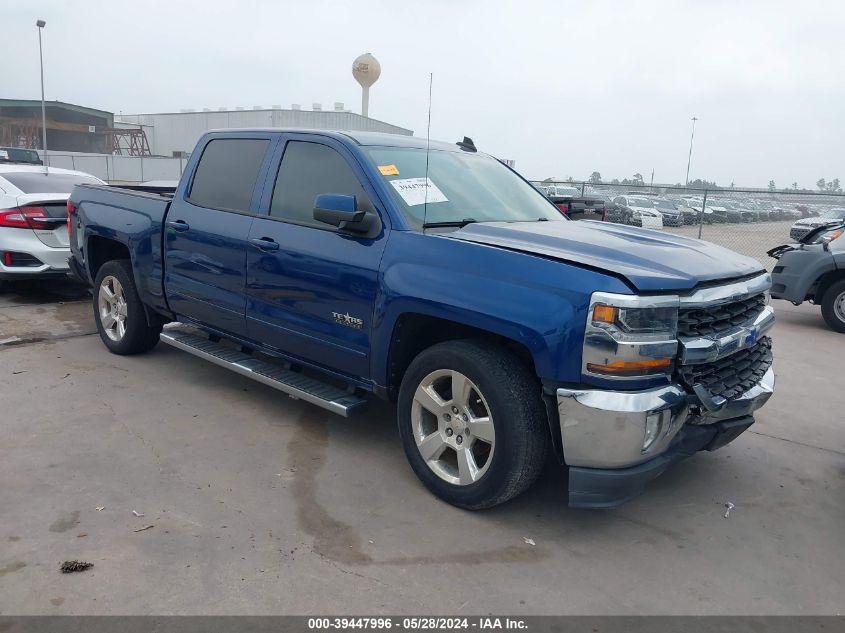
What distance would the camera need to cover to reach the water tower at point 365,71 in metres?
49.2

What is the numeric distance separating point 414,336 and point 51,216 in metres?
5.85

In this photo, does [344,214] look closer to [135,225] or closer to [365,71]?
[135,225]

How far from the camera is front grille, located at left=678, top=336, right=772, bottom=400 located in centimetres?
328

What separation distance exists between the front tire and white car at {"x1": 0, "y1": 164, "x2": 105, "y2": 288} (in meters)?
5.80

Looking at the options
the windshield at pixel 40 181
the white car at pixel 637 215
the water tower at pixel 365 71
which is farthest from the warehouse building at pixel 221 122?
the windshield at pixel 40 181

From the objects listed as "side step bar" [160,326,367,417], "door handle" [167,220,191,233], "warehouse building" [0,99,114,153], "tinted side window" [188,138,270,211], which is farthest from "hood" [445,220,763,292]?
"warehouse building" [0,99,114,153]

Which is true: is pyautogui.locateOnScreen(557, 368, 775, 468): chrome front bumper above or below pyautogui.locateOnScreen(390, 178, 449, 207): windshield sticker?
below

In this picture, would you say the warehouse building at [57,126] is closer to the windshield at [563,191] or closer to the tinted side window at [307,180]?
the windshield at [563,191]

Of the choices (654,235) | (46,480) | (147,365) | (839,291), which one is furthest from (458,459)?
(839,291)

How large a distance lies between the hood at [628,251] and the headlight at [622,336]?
4.0 inches

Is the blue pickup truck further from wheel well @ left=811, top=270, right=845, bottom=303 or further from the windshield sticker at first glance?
wheel well @ left=811, top=270, right=845, bottom=303

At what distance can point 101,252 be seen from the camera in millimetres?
6246
